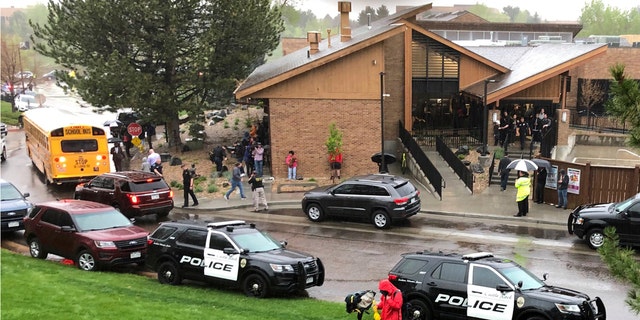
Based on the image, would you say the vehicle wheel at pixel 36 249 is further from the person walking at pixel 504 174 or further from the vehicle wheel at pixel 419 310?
the person walking at pixel 504 174

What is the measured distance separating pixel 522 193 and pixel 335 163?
857cm

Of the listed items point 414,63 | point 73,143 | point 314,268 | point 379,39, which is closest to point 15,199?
point 73,143

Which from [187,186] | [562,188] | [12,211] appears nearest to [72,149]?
[187,186]

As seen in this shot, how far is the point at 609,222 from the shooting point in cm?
1672

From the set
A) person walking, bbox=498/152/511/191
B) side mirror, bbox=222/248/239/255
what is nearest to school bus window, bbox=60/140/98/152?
side mirror, bbox=222/248/239/255

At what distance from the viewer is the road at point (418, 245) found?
13953 millimetres

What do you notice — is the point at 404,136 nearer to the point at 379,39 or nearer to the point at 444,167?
the point at 444,167

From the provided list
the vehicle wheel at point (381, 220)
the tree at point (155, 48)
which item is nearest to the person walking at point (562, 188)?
the vehicle wheel at point (381, 220)

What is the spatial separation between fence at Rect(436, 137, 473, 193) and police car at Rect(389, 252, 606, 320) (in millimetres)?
13287

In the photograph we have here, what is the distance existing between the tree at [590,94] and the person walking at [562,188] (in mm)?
18990

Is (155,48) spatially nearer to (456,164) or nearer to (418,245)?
(456,164)

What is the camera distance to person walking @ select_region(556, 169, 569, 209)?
21.5 meters

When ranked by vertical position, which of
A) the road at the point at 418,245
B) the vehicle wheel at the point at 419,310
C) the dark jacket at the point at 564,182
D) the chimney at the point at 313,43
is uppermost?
the chimney at the point at 313,43

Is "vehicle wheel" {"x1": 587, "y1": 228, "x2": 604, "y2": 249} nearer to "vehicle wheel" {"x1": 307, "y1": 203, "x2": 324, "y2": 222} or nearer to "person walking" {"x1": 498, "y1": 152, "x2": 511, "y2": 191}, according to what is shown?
"person walking" {"x1": 498, "y1": 152, "x2": 511, "y2": 191}
